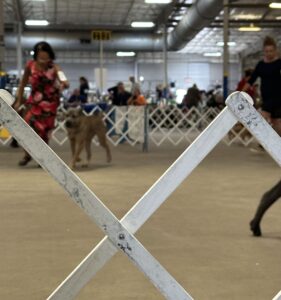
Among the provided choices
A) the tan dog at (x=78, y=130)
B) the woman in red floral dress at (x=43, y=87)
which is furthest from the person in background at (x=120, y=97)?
the woman in red floral dress at (x=43, y=87)

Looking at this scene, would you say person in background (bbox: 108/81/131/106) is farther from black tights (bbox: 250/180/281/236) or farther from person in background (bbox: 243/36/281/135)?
black tights (bbox: 250/180/281/236)

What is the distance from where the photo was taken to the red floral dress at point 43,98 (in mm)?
5562

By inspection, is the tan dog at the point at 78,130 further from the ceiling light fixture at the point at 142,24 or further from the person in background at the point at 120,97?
the ceiling light fixture at the point at 142,24

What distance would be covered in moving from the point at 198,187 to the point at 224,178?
64 centimetres

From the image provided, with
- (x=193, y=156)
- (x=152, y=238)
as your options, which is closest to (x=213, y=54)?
(x=152, y=238)

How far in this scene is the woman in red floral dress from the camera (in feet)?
18.1

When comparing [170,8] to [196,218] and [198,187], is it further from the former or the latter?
[196,218]

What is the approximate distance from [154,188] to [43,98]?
14.1ft

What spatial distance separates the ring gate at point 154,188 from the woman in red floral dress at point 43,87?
4091 millimetres

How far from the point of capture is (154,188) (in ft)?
4.90

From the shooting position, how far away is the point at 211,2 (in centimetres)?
1131

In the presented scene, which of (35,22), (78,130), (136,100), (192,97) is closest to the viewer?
(78,130)

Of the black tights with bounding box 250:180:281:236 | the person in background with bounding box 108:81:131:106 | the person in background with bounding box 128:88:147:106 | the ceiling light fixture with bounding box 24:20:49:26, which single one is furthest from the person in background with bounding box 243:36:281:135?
the ceiling light fixture with bounding box 24:20:49:26

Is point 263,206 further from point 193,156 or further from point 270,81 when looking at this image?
point 270,81
